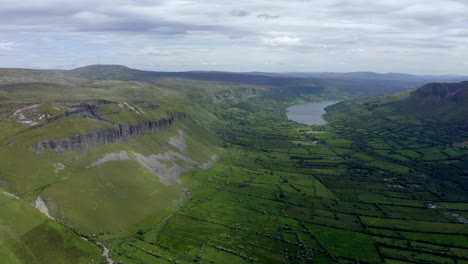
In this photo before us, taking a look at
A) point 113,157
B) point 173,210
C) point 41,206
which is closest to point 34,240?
point 41,206

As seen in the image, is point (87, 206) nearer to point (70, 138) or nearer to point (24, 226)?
point (24, 226)

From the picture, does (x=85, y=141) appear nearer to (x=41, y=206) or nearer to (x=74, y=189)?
(x=74, y=189)

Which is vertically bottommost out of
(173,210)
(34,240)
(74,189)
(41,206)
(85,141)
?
(173,210)

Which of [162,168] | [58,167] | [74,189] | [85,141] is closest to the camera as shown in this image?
[74,189]

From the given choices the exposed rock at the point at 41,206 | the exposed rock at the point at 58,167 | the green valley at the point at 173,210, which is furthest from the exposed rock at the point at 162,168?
the exposed rock at the point at 41,206

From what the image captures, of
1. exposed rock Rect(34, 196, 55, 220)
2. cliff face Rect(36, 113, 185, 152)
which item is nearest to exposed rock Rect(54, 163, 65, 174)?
cliff face Rect(36, 113, 185, 152)

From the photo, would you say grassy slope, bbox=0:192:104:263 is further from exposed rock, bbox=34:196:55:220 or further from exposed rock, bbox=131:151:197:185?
exposed rock, bbox=131:151:197:185

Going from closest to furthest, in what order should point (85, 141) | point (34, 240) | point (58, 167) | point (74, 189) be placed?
point (34, 240), point (74, 189), point (58, 167), point (85, 141)

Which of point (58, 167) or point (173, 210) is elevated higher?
point (58, 167)

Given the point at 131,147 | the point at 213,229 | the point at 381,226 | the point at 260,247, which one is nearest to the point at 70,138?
the point at 131,147

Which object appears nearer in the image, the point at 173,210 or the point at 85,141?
the point at 173,210

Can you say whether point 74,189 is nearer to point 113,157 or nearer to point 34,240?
point 34,240
